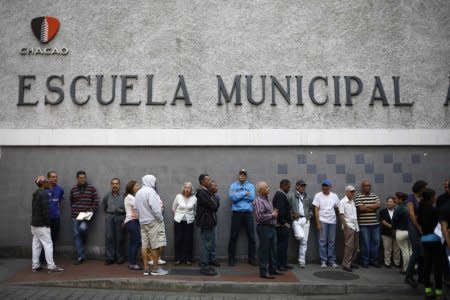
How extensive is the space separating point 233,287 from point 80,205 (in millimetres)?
4092

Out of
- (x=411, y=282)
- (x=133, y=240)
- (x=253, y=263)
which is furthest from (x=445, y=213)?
(x=133, y=240)

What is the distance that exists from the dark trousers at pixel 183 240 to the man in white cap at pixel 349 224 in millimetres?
3378

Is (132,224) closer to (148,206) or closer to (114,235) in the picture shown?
(114,235)

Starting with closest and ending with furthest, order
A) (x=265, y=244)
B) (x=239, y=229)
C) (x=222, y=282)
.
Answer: (x=222, y=282)
(x=265, y=244)
(x=239, y=229)

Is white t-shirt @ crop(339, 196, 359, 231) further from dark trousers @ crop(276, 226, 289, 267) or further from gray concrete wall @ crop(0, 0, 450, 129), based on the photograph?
gray concrete wall @ crop(0, 0, 450, 129)

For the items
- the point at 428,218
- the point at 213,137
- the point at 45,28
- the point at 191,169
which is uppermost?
the point at 45,28

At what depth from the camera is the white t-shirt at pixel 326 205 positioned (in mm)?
9586

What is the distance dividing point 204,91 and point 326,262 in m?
4.83

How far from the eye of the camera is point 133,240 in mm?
9016

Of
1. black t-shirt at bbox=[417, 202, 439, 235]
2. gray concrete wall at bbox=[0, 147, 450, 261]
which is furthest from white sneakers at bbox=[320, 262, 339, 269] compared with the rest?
black t-shirt at bbox=[417, 202, 439, 235]

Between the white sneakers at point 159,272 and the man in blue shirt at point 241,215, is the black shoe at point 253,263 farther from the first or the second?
the white sneakers at point 159,272

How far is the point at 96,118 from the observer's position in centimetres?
1012

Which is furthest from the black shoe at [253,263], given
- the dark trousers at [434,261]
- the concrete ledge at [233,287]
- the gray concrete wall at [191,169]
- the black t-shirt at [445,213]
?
the black t-shirt at [445,213]

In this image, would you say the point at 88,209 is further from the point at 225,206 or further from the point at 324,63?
the point at 324,63
